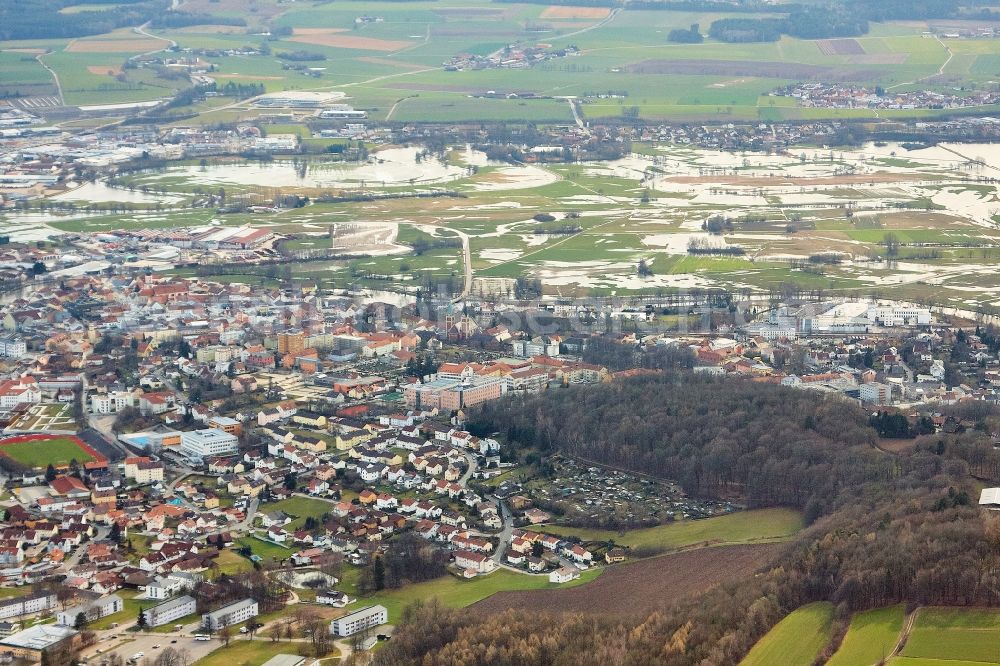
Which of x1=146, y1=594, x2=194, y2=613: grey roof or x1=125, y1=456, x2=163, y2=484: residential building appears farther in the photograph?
x1=125, y1=456, x2=163, y2=484: residential building

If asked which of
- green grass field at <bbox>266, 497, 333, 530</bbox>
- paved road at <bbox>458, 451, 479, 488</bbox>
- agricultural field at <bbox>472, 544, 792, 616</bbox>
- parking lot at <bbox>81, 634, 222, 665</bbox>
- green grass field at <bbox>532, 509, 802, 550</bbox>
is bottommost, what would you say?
paved road at <bbox>458, 451, 479, 488</bbox>

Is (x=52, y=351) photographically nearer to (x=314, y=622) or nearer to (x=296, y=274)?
(x=296, y=274)

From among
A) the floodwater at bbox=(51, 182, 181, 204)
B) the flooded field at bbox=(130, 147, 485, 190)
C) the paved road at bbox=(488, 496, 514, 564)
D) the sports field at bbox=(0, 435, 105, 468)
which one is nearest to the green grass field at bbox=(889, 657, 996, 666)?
the paved road at bbox=(488, 496, 514, 564)

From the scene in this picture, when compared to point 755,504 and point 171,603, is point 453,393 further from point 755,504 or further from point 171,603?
point 171,603

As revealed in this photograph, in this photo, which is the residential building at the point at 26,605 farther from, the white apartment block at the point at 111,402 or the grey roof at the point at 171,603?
the white apartment block at the point at 111,402

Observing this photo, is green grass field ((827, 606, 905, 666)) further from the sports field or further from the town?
the sports field

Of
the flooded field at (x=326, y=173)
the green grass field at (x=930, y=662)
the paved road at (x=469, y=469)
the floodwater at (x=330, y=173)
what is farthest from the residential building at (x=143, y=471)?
the floodwater at (x=330, y=173)
